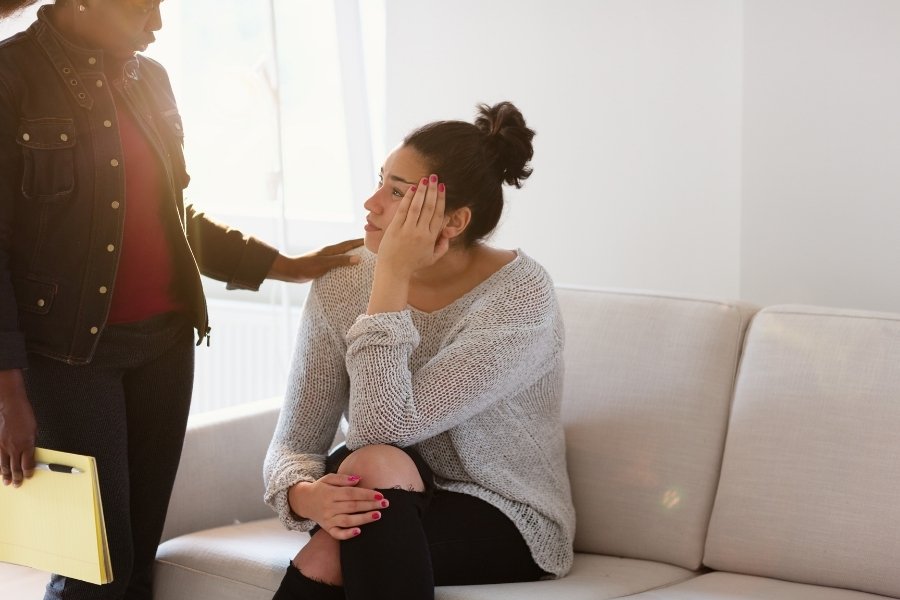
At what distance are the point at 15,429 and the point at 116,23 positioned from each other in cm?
57

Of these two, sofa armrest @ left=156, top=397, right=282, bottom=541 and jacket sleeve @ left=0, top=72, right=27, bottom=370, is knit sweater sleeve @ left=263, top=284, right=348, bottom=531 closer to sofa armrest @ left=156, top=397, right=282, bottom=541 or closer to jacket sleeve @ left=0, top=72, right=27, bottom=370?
sofa armrest @ left=156, top=397, right=282, bottom=541

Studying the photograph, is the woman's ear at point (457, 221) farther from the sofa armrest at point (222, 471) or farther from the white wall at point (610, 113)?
the white wall at point (610, 113)

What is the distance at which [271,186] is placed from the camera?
10.9ft

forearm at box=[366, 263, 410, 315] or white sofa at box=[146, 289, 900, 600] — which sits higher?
forearm at box=[366, 263, 410, 315]

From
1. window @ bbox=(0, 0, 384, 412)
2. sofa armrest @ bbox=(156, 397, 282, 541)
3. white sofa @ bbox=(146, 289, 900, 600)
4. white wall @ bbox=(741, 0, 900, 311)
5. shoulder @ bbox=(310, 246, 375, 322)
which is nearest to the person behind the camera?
white sofa @ bbox=(146, 289, 900, 600)

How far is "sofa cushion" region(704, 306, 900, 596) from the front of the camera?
5.83 feet

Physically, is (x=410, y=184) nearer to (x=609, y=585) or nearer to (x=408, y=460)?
(x=408, y=460)

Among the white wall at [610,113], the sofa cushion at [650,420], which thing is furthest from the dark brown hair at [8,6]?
the white wall at [610,113]

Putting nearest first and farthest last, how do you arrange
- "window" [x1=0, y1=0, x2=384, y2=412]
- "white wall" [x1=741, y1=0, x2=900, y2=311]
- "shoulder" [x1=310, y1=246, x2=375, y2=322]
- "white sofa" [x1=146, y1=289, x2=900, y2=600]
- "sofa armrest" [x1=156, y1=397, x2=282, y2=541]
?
"white sofa" [x1=146, y1=289, x2=900, y2=600], "shoulder" [x1=310, y1=246, x2=375, y2=322], "sofa armrest" [x1=156, y1=397, x2=282, y2=541], "white wall" [x1=741, y1=0, x2=900, y2=311], "window" [x1=0, y1=0, x2=384, y2=412]

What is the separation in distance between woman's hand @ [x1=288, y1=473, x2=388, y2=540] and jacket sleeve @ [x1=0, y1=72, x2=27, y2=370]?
0.45m

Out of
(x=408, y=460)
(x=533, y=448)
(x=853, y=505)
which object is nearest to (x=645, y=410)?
(x=533, y=448)

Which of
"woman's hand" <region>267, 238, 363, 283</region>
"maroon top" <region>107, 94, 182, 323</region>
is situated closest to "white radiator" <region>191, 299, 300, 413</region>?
"woman's hand" <region>267, 238, 363, 283</region>

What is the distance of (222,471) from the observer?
210 centimetres

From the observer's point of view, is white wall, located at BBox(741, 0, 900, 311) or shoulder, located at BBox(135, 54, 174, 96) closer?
shoulder, located at BBox(135, 54, 174, 96)
